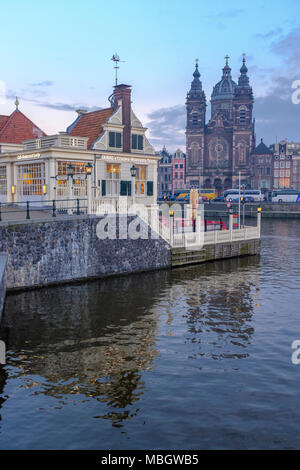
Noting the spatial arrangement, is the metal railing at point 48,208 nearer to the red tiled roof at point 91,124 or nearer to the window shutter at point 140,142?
the red tiled roof at point 91,124

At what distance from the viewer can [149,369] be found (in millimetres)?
12148

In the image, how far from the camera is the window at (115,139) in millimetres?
32281

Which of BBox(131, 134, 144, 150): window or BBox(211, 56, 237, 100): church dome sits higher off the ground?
BBox(211, 56, 237, 100): church dome

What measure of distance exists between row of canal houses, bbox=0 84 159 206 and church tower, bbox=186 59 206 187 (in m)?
101

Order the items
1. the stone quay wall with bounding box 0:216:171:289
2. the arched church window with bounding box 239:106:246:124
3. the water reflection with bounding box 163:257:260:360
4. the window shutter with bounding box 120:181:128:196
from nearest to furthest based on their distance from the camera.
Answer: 1. the water reflection with bounding box 163:257:260:360
2. the stone quay wall with bounding box 0:216:171:289
3. the window shutter with bounding box 120:181:128:196
4. the arched church window with bounding box 239:106:246:124

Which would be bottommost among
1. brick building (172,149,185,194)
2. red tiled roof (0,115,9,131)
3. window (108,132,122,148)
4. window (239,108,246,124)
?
window (108,132,122,148)

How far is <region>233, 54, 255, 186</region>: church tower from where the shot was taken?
419 feet

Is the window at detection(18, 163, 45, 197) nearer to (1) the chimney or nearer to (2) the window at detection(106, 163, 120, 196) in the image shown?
(2) the window at detection(106, 163, 120, 196)

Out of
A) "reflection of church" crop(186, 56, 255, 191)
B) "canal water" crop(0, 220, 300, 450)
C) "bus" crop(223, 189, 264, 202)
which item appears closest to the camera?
"canal water" crop(0, 220, 300, 450)

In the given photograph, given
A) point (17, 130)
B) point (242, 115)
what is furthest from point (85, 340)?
point (242, 115)

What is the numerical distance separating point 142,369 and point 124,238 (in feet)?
44.7

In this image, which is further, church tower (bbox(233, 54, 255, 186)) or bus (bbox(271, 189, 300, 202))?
church tower (bbox(233, 54, 255, 186))

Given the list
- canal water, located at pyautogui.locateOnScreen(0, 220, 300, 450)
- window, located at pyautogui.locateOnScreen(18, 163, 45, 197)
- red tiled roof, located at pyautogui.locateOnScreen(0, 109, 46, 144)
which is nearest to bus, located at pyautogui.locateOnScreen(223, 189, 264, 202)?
red tiled roof, located at pyautogui.locateOnScreen(0, 109, 46, 144)
